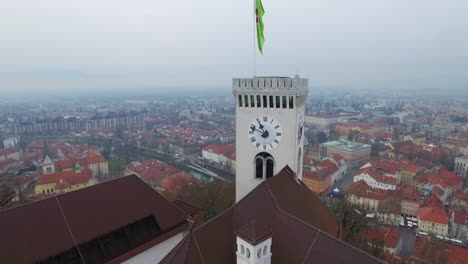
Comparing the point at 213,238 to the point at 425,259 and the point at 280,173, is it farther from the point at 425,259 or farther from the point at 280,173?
the point at 425,259

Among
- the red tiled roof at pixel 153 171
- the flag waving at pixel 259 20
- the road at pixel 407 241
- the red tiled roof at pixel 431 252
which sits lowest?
the road at pixel 407 241

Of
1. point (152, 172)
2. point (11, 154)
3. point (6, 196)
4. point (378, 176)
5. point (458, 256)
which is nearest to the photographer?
point (6, 196)

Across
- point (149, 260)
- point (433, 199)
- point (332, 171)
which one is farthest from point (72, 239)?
point (332, 171)

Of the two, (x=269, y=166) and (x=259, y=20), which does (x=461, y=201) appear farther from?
(x=259, y=20)

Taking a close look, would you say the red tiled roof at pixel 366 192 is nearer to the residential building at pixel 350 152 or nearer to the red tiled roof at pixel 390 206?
the red tiled roof at pixel 390 206

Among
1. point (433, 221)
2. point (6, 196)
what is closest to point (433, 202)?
point (433, 221)

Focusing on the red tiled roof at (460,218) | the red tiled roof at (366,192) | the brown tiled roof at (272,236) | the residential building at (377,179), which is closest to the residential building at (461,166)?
the residential building at (377,179)
